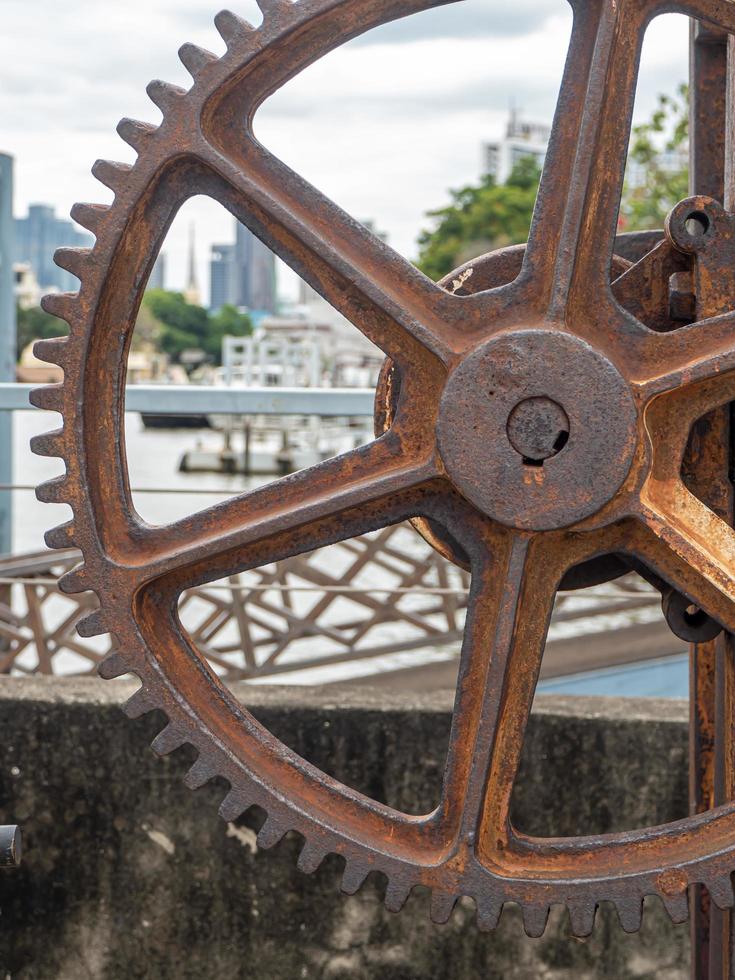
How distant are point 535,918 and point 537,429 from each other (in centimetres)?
69

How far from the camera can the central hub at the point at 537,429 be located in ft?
5.25

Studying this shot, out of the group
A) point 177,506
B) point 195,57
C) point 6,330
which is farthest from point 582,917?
point 177,506

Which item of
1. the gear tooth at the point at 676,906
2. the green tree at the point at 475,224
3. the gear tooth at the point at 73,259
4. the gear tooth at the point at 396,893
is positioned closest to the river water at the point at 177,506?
the gear tooth at the point at 73,259

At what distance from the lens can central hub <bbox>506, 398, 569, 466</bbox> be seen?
161 cm

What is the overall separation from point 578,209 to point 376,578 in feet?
Answer: 57.6

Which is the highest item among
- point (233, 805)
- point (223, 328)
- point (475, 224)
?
point (223, 328)

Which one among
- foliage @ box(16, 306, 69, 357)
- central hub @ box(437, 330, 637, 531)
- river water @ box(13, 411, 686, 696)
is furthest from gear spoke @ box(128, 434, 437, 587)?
foliage @ box(16, 306, 69, 357)

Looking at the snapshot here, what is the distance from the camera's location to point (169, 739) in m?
1.78

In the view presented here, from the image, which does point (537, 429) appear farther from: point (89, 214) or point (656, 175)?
point (656, 175)

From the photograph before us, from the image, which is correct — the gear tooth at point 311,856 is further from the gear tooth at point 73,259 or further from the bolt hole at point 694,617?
the gear tooth at point 73,259

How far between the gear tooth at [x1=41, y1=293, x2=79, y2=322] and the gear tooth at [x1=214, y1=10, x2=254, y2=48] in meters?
0.42

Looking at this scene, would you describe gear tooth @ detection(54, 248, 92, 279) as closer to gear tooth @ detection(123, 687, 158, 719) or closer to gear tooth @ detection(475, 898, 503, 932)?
gear tooth @ detection(123, 687, 158, 719)

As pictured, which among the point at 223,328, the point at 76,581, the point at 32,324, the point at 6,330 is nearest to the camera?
the point at 76,581

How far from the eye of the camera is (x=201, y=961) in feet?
9.39
